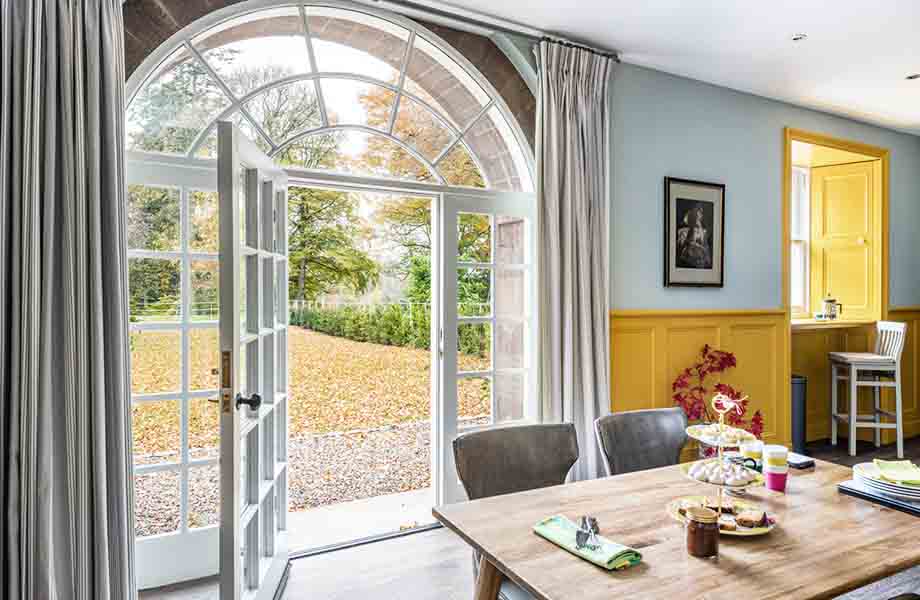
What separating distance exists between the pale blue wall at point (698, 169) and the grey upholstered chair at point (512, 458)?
5.72 feet

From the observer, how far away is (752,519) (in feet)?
4.75

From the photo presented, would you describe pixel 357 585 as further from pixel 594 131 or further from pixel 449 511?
pixel 594 131

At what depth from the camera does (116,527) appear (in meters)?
2.10

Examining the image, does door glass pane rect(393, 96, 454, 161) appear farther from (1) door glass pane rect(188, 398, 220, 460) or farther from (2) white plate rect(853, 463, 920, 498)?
(2) white plate rect(853, 463, 920, 498)

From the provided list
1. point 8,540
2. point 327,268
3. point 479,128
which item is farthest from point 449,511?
point 327,268

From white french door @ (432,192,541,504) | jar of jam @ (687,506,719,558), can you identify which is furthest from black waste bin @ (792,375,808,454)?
jar of jam @ (687,506,719,558)

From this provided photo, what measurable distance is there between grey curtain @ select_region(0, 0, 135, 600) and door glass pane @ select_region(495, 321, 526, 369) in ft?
6.32

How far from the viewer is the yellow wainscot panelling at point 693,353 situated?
12.1 feet

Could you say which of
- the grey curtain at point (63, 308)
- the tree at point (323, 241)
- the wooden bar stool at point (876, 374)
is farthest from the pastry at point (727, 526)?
the tree at point (323, 241)

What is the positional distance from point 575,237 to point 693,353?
1333mm

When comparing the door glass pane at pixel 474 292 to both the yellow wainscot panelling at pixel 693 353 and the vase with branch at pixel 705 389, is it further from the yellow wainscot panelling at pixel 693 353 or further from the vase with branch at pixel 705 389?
the vase with branch at pixel 705 389

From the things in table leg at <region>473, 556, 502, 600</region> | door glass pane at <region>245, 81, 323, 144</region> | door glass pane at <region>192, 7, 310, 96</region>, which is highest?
door glass pane at <region>192, 7, 310, 96</region>

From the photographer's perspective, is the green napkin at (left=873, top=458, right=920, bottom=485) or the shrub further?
the shrub

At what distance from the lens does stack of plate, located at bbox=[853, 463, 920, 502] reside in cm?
161
